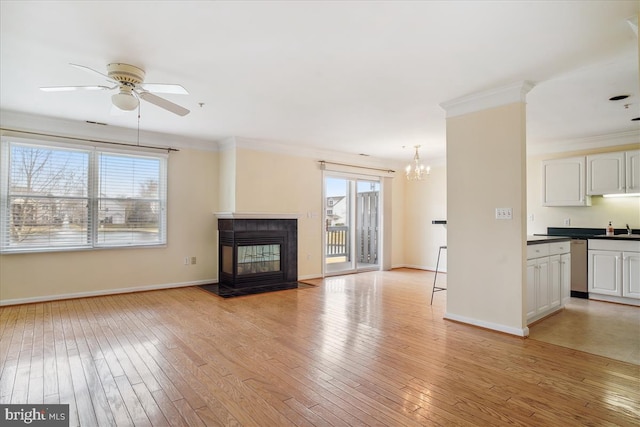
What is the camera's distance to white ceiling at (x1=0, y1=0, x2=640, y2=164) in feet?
7.40

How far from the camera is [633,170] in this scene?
496 cm

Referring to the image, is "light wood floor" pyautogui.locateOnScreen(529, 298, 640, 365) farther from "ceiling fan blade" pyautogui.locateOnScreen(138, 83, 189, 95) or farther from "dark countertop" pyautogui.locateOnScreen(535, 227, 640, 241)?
"ceiling fan blade" pyautogui.locateOnScreen(138, 83, 189, 95)

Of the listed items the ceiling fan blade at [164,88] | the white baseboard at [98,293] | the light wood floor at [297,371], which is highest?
the ceiling fan blade at [164,88]

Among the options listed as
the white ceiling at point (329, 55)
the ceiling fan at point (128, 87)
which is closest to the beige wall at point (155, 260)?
the white ceiling at point (329, 55)

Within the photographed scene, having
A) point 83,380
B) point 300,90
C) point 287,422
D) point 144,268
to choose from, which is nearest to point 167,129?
point 144,268

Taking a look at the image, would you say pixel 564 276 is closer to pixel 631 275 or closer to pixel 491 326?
pixel 631 275

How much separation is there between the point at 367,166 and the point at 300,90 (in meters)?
4.08

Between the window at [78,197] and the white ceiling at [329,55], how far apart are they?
0.71 meters

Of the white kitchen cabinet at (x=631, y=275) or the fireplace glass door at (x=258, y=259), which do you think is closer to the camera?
the white kitchen cabinet at (x=631, y=275)

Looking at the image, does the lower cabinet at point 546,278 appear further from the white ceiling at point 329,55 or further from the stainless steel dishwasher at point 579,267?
the white ceiling at point 329,55

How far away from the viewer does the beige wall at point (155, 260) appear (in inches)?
182

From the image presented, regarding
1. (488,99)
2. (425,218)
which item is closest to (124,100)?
(488,99)

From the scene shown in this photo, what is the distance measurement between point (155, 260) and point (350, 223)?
3.87m

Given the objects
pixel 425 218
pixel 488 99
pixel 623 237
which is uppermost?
pixel 488 99
